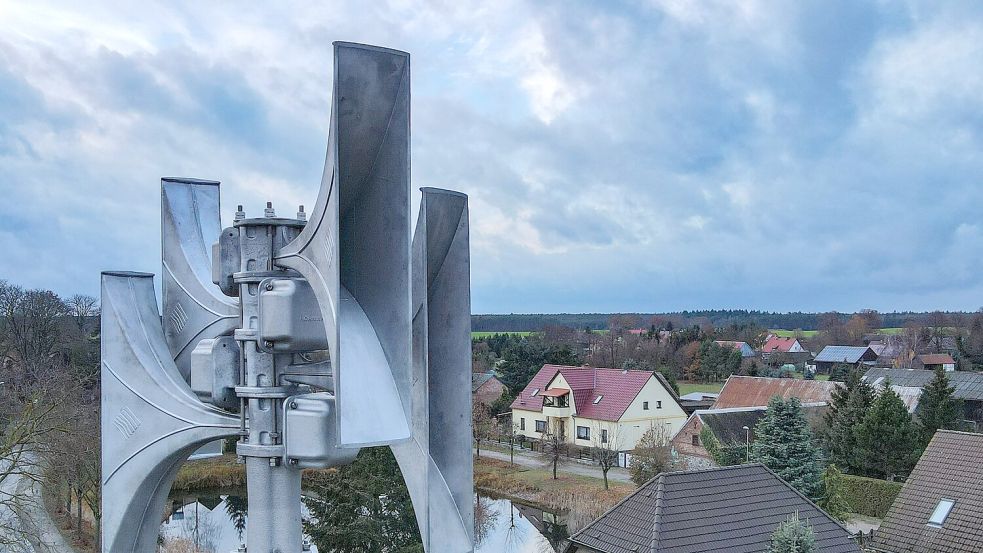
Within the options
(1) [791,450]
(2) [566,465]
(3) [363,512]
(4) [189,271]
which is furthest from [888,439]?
(4) [189,271]

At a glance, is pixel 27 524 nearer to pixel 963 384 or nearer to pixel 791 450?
pixel 791 450

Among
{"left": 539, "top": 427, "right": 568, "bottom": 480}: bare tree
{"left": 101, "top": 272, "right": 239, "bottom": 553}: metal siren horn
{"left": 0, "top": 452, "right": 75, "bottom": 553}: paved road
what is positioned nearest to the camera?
{"left": 101, "top": 272, "right": 239, "bottom": 553}: metal siren horn

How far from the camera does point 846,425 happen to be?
2425 cm

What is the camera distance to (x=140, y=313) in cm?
479

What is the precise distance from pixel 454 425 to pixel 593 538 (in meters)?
8.38

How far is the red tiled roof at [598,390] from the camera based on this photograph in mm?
31062

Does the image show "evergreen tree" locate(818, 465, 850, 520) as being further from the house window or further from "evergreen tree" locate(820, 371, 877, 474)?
"evergreen tree" locate(820, 371, 877, 474)

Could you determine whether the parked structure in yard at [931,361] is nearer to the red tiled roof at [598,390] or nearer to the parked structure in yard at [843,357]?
the parked structure in yard at [843,357]

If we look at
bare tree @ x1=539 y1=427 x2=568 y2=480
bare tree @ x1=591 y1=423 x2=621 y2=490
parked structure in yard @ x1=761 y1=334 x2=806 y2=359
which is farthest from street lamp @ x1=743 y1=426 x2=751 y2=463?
parked structure in yard @ x1=761 y1=334 x2=806 y2=359

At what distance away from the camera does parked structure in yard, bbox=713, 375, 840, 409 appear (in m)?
33.4

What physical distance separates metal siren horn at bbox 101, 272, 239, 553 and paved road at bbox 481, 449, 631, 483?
22684 mm

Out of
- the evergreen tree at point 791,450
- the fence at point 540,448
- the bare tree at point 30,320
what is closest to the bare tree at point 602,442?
the fence at point 540,448

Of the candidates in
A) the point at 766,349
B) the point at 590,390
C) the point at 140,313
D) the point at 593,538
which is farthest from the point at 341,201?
the point at 766,349

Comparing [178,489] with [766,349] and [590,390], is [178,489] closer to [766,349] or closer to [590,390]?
[590,390]
